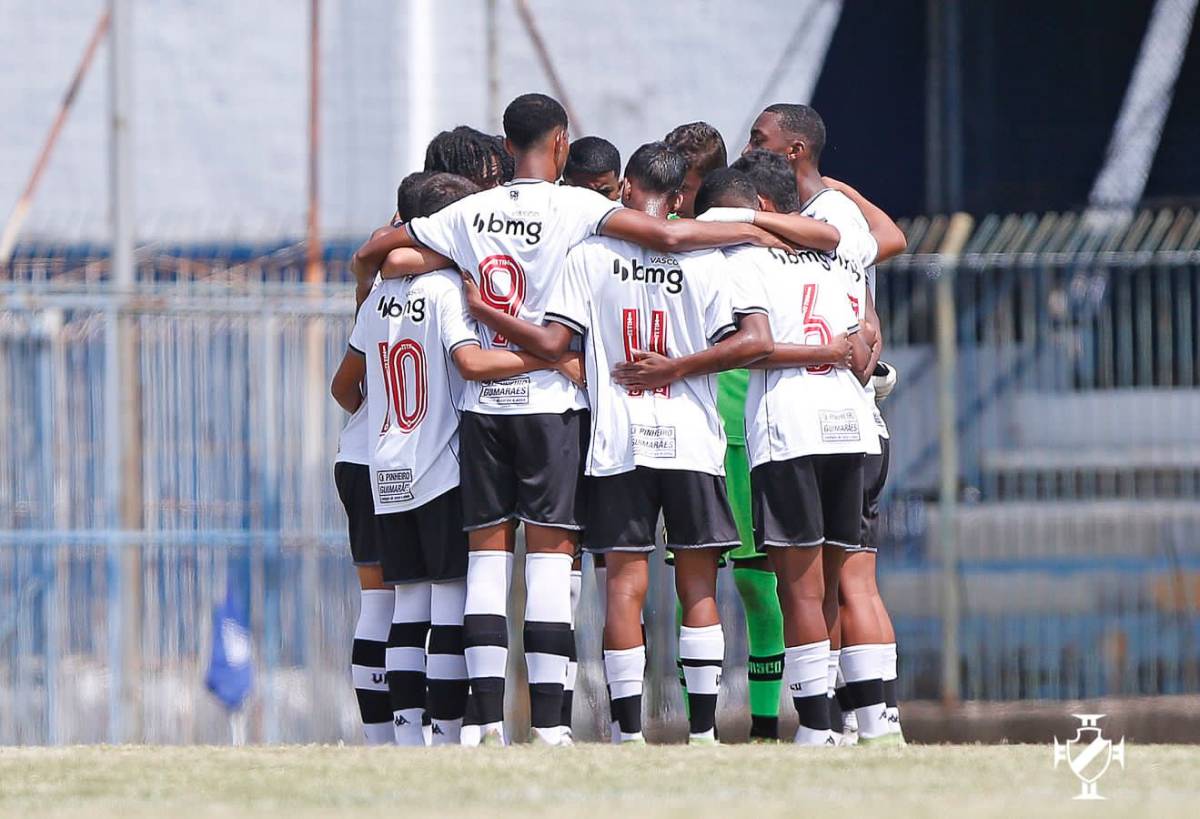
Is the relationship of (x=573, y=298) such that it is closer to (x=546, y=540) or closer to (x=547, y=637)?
(x=546, y=540)

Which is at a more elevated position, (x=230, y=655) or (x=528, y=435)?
(x=528, y=435)

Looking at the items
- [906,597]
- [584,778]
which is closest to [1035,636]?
[906,597]

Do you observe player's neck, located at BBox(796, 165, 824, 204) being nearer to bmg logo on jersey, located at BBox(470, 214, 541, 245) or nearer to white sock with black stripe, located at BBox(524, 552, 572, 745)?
bmg logo on jersey, located at BBox(470, 214, 541, 245)

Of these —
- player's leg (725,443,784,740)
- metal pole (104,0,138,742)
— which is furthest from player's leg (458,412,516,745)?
metal pole (104,0,138,742)

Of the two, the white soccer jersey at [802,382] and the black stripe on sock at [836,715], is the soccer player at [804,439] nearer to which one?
the white soccer jersey at [802,382]

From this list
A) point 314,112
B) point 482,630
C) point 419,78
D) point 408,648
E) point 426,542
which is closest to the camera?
point 482,630

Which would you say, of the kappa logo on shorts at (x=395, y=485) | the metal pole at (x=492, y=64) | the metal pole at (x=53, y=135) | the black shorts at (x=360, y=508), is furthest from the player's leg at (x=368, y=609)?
the metal pole at (x=53, y=135)

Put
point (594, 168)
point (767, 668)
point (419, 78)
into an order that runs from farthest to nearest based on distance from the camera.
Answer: point (419, 78) < point (594, 168) < point (767, 668)

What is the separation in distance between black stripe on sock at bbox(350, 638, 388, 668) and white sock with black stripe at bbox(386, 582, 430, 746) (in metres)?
0.17

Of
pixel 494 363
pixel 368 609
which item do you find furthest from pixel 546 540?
pixel 368 609

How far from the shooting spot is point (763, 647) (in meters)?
6.31

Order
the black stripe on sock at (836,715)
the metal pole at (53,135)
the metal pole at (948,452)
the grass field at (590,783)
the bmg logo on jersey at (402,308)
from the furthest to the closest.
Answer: the metal pole at (53,135)
the metal pole at (948,452)
the black stripe on sock at (836,715)
the bmg logo on jersey at (402,308)
the grass field at (590,783)

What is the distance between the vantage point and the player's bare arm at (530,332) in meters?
5.86

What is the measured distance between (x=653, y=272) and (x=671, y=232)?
131mm
